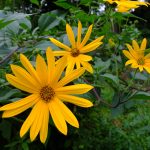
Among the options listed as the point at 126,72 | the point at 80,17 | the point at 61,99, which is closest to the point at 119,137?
the point at 126,72

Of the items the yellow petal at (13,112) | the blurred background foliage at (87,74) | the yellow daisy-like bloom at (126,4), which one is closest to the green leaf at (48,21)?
the blurred background foliage at (87,74)

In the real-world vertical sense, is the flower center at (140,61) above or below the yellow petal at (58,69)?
below

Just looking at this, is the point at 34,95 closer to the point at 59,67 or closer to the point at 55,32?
the point at 59,67

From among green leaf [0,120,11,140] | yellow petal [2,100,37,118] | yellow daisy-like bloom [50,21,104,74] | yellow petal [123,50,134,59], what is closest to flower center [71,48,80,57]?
yellow daisy-like bloom [50,21,104,74]

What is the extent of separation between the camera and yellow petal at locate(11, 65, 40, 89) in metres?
0.84

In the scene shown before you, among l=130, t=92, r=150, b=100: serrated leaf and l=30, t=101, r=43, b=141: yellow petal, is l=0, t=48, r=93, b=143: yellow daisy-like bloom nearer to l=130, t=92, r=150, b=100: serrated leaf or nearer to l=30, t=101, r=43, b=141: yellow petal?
l=30, t=101, r=43, b=141: yellow petal

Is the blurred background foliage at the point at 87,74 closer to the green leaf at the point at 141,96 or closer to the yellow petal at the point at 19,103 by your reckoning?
the green leaf at the point at 141,96

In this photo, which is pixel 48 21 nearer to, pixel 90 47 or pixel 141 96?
pixel 90 47

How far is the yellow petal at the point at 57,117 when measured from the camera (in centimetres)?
85

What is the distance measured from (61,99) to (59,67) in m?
0.07

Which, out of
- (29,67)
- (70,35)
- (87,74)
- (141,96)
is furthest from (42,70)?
(87,74)

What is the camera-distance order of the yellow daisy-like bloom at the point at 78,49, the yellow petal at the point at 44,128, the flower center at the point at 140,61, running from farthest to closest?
the flower center at the point at 140,61
the yellow daisy-like bloom at the point at 78,49
the yellow petal at the point at 44,128

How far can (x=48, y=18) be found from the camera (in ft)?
4.15

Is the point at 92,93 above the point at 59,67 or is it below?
below
